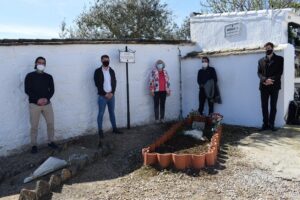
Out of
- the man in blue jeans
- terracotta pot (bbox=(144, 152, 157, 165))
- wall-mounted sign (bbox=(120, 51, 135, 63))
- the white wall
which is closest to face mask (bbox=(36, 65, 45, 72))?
the man in blue jeans

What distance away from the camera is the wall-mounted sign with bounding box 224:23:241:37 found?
10688mm

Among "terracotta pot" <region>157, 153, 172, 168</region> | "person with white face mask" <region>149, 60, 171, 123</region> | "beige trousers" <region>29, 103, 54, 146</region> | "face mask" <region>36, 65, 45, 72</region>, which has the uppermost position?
"face mask" <region>36, 65, 45, 72</region>

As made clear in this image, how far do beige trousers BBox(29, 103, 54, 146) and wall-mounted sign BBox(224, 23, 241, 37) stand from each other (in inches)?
207

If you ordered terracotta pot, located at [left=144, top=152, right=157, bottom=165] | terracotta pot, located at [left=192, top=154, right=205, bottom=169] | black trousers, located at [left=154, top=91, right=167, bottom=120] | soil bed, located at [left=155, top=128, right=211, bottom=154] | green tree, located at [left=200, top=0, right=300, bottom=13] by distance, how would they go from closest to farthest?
terracotta pot, located at [left=192, top=154, right=205, bottom=169]
terracotta pot, located at [left=144, top=152, right=157, bottom=165]
soil bed, located at [left=155, top=128, right=211, bottom=154]
black trousers, located at [left=154, top=91, right=167, bottom=120]
green tree, located at [left=200, top=0, right=300, bottom=13]

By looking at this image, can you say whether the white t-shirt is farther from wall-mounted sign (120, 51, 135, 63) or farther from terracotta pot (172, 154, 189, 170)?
terracotta pot (172, 154, 189, 170)

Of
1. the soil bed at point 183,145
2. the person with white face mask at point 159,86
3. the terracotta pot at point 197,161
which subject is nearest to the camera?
the terracotta pot at point 197,161

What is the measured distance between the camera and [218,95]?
10.0 metres

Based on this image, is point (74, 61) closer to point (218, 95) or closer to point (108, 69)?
point (108, 69)

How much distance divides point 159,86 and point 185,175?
13.1 feet

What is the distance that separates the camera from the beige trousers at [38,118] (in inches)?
310

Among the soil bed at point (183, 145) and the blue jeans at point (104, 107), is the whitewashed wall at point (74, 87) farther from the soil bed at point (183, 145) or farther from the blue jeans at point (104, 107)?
the soil bed at point (183, 145)

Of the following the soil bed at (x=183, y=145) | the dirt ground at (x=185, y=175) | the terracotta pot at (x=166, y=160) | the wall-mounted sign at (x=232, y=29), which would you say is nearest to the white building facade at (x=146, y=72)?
the wall-mounted sign at (x=232, y=29)

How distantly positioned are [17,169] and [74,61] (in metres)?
2.75

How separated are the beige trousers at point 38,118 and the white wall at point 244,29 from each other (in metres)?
4.94
